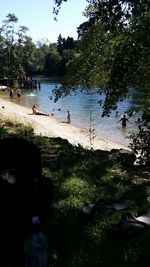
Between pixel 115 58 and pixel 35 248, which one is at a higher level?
pixel 115 58

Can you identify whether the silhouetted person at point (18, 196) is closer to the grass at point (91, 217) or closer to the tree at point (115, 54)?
the grass at point (91, 217)

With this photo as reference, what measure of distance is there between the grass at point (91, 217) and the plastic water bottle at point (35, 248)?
1.49 feet

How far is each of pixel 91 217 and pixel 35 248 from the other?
1.63m

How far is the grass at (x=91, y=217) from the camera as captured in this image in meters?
4.69

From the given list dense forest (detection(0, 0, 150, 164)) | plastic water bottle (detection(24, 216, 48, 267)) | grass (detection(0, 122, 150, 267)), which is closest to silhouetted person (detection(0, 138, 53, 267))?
plastic water bottle (detection(24, 216, 48, 267))

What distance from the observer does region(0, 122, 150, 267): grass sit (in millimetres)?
4691

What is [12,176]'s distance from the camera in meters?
4.30

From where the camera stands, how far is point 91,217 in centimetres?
565

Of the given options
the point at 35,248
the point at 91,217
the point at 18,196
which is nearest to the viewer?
the point at 35,248

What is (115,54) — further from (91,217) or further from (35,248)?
(35,248)

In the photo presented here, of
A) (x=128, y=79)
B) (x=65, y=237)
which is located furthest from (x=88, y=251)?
(x=128, y=79)

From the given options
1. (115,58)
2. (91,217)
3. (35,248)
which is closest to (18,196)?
(35,248)

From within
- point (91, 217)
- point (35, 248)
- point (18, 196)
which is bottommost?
point (91, 217)

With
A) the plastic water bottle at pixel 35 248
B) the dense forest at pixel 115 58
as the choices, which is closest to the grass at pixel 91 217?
the plastic water bottle at pixel 35 248
